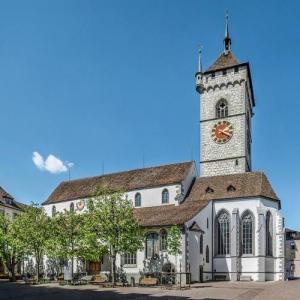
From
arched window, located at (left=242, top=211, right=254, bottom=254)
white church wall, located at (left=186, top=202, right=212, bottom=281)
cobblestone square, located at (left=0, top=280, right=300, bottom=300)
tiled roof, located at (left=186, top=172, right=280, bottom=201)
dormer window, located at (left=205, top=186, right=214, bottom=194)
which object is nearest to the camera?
cobblestone square, located at (left=0, top=280, right=300, bottom=300)

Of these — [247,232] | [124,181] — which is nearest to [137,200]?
[124,181]

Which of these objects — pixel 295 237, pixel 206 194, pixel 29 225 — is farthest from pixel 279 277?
pixel 295 237

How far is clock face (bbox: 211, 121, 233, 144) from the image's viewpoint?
61.3 metres

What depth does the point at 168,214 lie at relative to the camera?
2005 inches

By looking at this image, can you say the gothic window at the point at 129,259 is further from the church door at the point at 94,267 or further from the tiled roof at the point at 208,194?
the church door at the point at 94,267

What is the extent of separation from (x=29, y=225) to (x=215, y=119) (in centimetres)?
2941

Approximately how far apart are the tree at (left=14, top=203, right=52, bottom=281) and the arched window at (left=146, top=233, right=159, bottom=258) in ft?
36.9

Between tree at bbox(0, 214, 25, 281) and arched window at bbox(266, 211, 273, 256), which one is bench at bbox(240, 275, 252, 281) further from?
tree at bbox(0, 214, 25, 281)

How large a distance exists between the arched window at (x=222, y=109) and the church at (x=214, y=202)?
148 millimetres

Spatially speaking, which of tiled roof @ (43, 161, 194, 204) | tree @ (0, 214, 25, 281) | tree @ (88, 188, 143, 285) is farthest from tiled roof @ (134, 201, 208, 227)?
tree @ (0, 214, 25, 281)

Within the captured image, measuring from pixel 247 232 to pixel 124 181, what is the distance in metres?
18.7

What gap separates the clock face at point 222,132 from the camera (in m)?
61.3

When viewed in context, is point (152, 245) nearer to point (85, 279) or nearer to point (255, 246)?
point (85, 279)

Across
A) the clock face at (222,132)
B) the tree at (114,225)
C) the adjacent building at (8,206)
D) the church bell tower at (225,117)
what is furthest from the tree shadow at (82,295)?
the adjacent building at (8,206)
